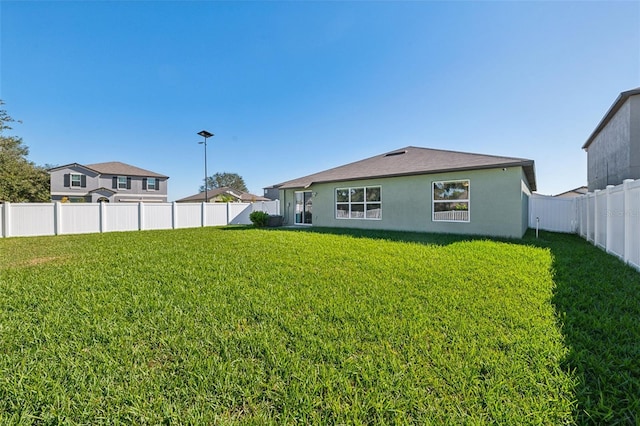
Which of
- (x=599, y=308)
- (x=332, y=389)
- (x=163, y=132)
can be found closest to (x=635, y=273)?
(x=599, y=308)

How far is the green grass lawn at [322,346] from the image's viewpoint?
1.88 metres

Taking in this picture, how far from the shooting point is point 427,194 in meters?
11.0

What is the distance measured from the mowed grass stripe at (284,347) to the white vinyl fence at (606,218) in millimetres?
2121

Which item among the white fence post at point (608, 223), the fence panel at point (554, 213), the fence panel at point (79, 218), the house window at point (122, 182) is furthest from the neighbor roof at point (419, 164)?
the house window at point (122, 182)

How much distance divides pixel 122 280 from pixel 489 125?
48.8 feet

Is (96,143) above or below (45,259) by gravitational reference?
above

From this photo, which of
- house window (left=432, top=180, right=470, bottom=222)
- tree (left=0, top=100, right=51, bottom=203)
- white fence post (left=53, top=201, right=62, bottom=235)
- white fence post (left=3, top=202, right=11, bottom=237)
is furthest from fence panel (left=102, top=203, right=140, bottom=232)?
house window (left=432, top=180, right=470, bottom=222)

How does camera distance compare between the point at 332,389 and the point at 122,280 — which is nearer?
the point at 332,389

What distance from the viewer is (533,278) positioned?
472cm

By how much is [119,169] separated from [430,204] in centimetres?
3320

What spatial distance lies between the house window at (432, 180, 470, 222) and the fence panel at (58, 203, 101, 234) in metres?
16.0

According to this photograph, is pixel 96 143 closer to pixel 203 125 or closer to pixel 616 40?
pixel 203 125

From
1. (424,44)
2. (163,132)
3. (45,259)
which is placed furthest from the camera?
(163,132)

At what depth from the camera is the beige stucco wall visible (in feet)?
30.1
